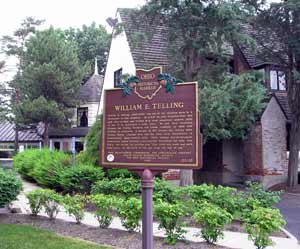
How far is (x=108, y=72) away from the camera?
23.9 meters

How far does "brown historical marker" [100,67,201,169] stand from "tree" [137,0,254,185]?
9162mm

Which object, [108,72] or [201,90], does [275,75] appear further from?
[108,72]

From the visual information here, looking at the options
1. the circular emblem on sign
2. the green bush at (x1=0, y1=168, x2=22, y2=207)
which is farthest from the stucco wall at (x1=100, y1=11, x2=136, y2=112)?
the circular emblem on sign

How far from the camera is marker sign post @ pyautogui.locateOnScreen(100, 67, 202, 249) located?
510 cm

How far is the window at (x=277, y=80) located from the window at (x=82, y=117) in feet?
52.2

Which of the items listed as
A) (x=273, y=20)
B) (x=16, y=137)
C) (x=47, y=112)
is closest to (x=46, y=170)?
(x=273, y=20)

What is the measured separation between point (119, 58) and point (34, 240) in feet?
51.6

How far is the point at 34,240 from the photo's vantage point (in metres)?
7.21

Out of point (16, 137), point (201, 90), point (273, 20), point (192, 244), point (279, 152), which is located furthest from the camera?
point (16, 137)

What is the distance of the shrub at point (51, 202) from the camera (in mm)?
8852

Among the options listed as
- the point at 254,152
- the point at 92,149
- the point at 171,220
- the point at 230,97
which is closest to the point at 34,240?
the point at 171,220

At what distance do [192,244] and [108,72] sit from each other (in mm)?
17948

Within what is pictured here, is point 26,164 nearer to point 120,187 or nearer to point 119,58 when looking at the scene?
point 119,58

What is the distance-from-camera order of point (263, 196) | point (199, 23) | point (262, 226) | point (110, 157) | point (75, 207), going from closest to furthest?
point (110, 157) → point (262, 226) → point (263, 196) → point (75, 207) → point (199, 23)
